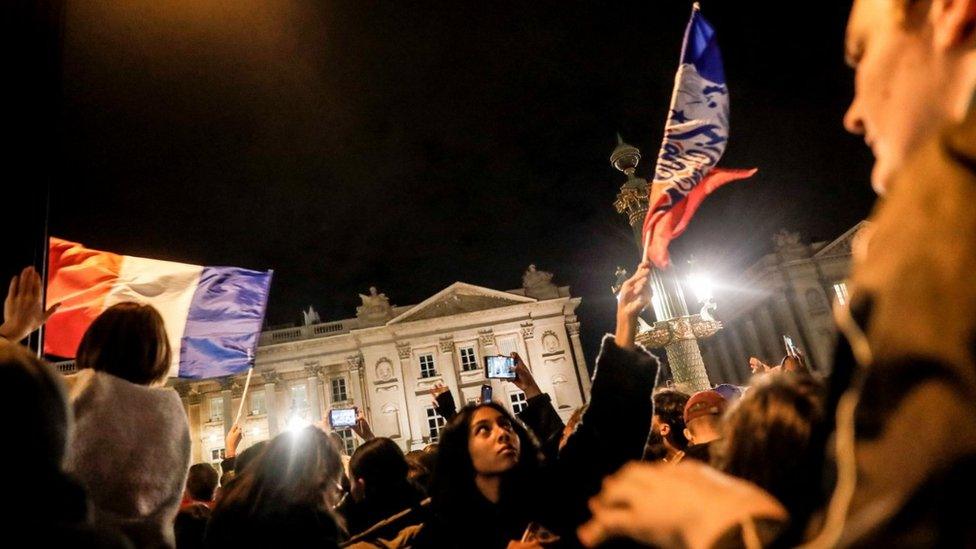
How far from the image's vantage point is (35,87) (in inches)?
125

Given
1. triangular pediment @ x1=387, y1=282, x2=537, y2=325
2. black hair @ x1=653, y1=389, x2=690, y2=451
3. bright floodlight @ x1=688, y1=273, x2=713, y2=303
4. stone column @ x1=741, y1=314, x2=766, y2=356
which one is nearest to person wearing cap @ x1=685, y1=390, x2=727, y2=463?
black hair @ x1=653, y1=389, x2=690, y2=451

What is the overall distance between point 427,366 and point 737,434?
4429 cm

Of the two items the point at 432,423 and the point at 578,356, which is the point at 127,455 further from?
the point at 578,356

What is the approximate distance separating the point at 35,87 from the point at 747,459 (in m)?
4.16

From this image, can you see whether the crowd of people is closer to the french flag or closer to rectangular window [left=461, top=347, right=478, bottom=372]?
the french flag

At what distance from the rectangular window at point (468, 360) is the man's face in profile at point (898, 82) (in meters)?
44.6

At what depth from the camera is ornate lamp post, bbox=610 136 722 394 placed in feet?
43.2

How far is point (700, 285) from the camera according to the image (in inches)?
562

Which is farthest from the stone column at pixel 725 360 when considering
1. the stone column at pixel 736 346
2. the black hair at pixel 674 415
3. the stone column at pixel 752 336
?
the black hair at pixel 674 415

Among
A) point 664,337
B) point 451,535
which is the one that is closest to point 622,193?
point 664,337

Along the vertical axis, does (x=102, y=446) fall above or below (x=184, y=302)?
below

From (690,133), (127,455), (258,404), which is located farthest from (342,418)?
(258,404)

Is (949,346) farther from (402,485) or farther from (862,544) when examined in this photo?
(402,485)

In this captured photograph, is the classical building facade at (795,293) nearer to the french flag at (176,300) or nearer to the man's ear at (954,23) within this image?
the french flag at (176,300)
